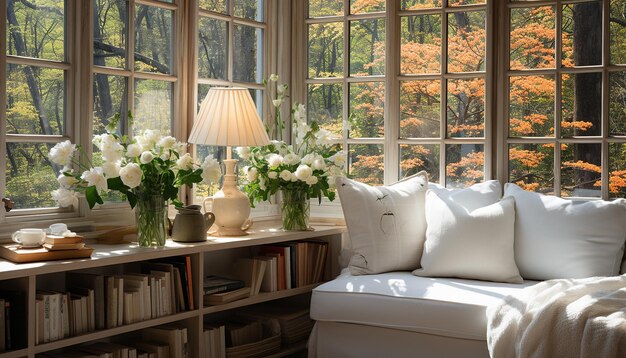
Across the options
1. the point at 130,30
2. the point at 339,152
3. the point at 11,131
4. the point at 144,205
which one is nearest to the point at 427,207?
the point at 339,152

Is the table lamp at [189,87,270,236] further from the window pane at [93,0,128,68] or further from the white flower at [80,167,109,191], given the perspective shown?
the white flower at [80,167,109,191]

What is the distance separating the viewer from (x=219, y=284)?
151 inches

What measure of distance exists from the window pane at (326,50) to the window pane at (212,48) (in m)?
0.64

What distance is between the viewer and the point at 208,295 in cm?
377

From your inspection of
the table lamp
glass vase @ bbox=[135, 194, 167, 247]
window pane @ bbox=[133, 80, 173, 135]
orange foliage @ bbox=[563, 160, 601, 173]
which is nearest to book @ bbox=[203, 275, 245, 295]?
the table lamp

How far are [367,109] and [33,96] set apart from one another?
2.02 metres

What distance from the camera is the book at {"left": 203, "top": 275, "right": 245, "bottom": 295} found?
148 inches

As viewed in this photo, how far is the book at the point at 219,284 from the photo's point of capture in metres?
3.77

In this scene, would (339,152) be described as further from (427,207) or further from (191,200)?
(191,200)

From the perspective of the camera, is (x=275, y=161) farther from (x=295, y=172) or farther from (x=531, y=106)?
(x=531, y=106)

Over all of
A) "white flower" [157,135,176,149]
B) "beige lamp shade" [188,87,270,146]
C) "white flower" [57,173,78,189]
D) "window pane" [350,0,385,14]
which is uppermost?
"window pane" [350,0,385,14]

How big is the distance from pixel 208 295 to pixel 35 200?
0.94m

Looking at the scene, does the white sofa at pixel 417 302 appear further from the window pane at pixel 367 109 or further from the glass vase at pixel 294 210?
the window pane at pixel 367 109

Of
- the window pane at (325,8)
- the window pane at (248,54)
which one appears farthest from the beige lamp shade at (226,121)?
the window pane at (325,8)
